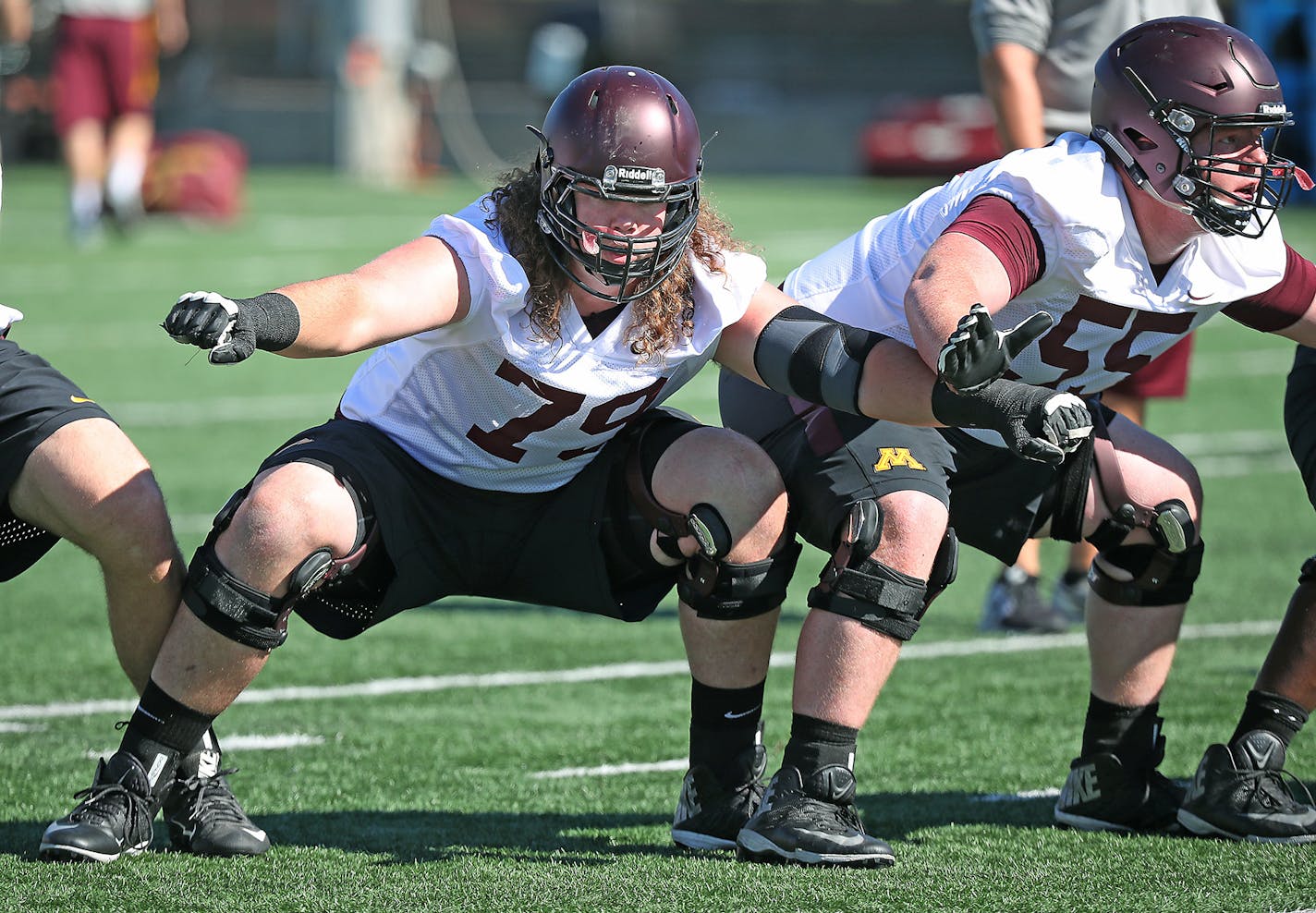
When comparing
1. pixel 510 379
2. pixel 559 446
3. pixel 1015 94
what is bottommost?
pixel 559 446

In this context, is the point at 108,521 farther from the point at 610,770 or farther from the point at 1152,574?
the point at 1152,574

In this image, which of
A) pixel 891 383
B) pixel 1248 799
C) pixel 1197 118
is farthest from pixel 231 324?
pixel 1248 799

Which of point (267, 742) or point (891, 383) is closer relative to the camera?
point (891, 383)

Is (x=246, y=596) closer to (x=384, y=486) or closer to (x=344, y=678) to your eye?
(x=384, y=486)

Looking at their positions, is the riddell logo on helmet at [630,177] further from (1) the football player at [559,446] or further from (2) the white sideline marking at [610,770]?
(2) the white sideline marking at [610,770]

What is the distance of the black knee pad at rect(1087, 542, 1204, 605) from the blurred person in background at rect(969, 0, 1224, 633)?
1.82 meters

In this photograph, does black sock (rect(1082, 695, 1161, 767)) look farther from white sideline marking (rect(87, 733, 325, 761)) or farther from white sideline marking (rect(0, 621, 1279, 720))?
white sideline marking (rect(87, 733, 325, 761))

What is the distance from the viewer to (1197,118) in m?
3.48

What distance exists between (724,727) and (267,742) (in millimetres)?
1258

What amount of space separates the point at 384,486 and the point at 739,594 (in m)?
0.65

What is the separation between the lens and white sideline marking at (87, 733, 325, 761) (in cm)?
423

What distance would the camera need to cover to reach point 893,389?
10.9 ft

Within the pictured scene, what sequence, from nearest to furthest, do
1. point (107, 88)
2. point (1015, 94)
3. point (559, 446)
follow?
point (559, 446)
point (1015, 94)
point (107, 88)

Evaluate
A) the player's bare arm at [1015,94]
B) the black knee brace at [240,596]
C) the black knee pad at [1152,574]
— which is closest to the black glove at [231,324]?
the black knee brace at [240,596]
